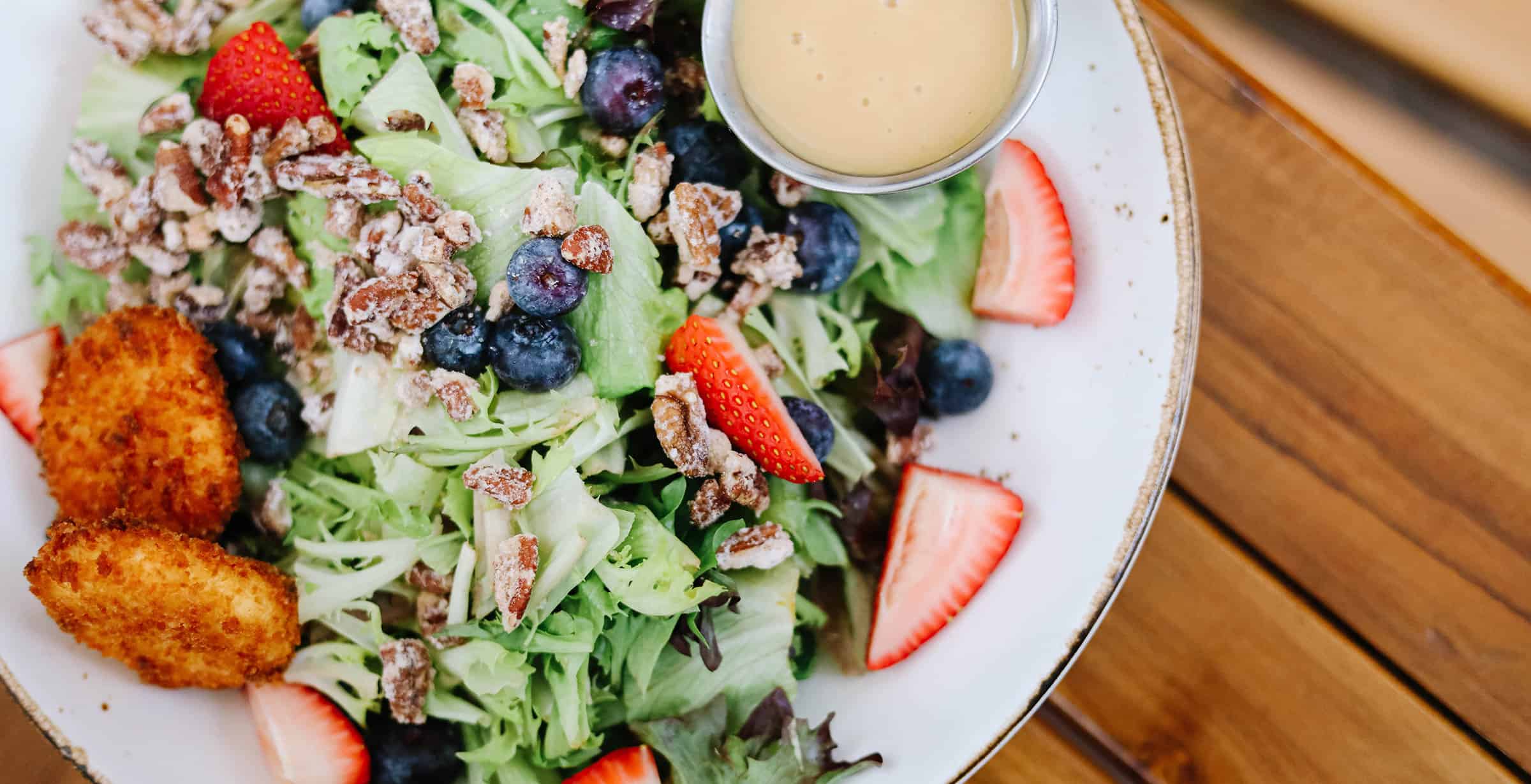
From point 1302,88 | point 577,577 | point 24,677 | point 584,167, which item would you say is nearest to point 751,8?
point 584,167

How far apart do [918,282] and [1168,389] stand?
457mm

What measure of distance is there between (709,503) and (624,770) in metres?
0.44

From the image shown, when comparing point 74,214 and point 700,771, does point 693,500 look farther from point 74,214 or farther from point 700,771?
point 74,214

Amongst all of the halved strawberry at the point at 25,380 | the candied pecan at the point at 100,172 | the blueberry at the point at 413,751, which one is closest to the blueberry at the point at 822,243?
the blueberry at the point at 413,751

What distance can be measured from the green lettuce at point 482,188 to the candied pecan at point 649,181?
103 mm

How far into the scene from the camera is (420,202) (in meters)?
1.49

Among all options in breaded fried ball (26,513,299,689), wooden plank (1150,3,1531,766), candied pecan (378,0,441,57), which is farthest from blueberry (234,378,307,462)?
wooden plank (1150,3,1531,766)

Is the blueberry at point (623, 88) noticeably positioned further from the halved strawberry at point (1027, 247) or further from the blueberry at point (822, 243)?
the halved strawberry at point (1027, 247)

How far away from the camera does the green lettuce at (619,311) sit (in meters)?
1.49

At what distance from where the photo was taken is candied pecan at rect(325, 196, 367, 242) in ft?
5.07

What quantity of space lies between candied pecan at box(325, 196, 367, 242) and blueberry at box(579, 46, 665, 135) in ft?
1.38

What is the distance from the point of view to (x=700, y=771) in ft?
4.83

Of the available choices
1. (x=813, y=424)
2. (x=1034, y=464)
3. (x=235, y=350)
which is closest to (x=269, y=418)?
(x=235, y=350)

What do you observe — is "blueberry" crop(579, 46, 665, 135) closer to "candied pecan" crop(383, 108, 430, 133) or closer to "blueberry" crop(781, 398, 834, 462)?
"candied pecan" crop(383, 108, 430, 133)
